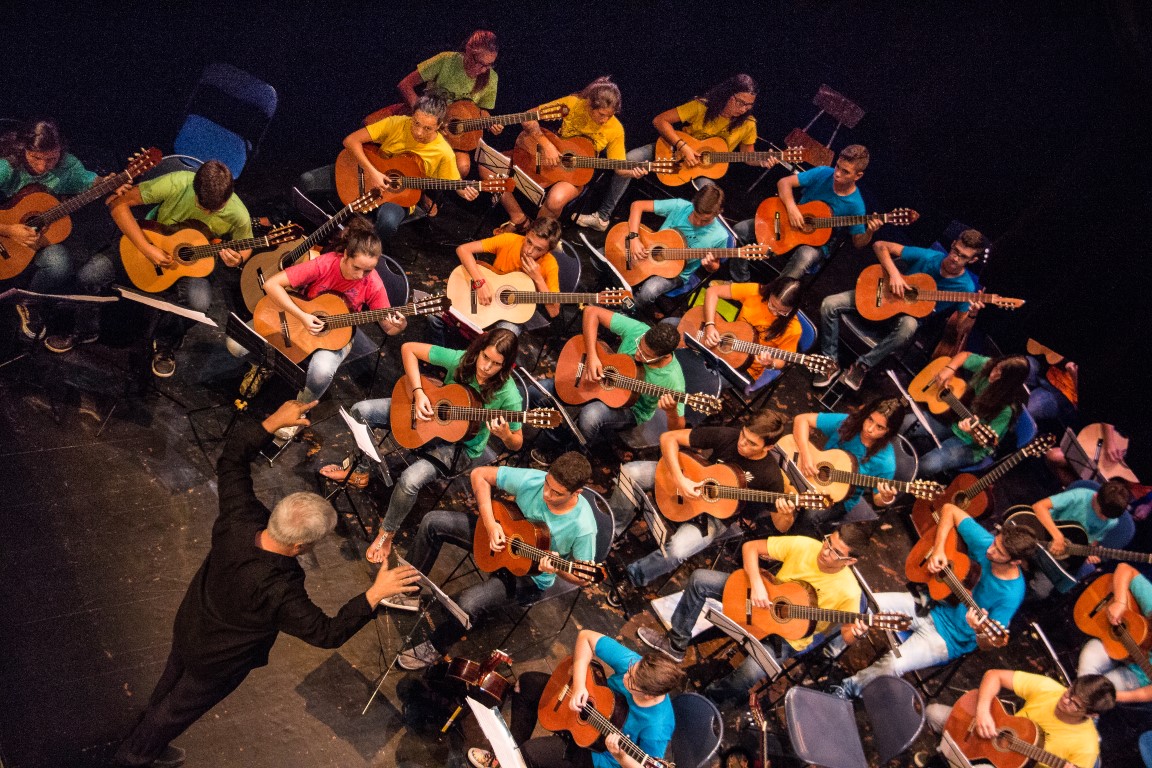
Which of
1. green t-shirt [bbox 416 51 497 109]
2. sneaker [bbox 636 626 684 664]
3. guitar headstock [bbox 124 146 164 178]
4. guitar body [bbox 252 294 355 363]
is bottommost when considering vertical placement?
sneaker [bbox 636 626 684 664]

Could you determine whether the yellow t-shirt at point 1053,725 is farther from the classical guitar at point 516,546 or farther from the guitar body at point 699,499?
the classical guitar at point 516,546

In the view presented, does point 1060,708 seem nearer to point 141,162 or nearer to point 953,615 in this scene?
point 953,615

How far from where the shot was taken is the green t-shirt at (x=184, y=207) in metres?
6.07

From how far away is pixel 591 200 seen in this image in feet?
30.5

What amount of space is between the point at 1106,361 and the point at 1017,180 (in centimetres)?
219

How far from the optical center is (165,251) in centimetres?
616

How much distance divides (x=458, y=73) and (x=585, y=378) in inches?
126

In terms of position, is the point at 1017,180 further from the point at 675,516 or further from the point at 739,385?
the point at 675,516

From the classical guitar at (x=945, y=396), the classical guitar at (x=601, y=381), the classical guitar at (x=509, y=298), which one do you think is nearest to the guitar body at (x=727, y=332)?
the classical guitar at (x=601, y=381)

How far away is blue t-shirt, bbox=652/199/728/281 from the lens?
25.9ft

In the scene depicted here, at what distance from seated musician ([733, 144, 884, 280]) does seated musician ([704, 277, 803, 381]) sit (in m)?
1.37

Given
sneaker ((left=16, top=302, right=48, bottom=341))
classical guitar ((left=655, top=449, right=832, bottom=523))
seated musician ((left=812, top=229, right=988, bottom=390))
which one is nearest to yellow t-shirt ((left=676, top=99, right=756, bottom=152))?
seated musician ((left=812, top=229, right=988, bottom=390))

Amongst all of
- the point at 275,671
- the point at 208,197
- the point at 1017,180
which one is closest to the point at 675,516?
the point at 275,671

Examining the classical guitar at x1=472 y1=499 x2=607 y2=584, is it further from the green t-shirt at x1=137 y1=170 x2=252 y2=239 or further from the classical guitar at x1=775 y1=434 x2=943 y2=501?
the green t-shirt at x1=137 y1=170 x2=252 y2=239
